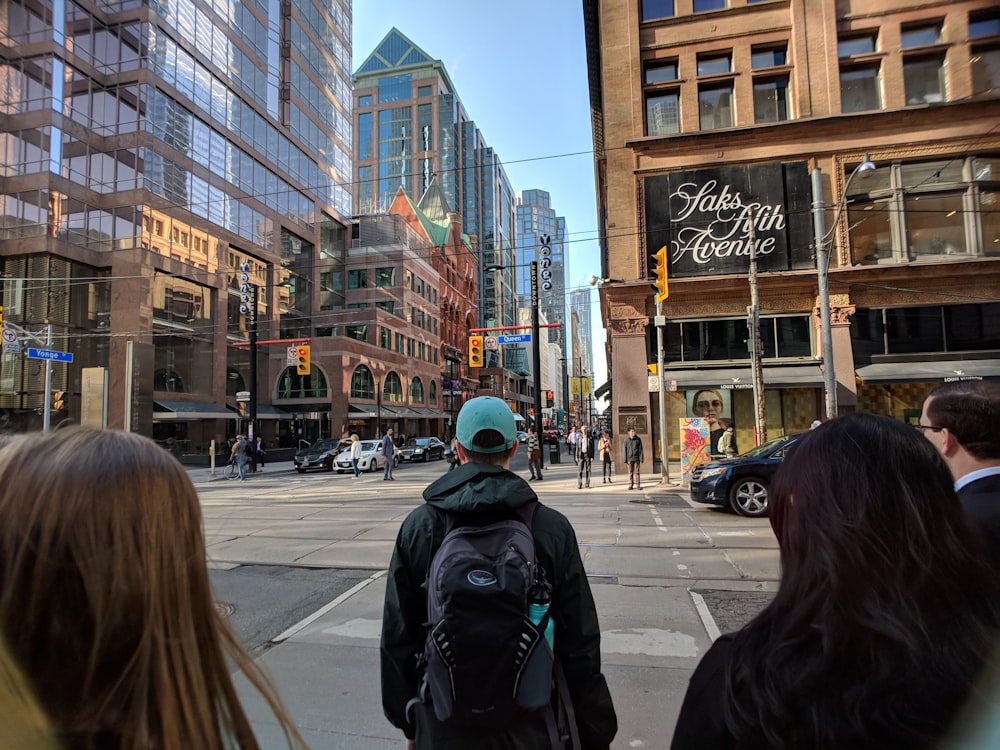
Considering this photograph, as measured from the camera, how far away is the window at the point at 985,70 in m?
20.7

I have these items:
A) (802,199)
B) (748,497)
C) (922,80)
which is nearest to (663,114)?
(802,199)

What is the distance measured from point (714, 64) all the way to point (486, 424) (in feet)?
81.3

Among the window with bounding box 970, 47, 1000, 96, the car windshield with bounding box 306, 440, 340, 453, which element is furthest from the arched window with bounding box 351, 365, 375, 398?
the window with bounding box 970, 47, 1000, 96

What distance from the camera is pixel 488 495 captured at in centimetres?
204

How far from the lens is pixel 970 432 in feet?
8.21

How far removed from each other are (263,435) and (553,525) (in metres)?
46.8

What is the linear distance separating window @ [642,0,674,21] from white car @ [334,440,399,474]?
2147cm

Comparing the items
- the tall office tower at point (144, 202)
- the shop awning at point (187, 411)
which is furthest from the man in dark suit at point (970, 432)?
the shop awning at point (187, 411)

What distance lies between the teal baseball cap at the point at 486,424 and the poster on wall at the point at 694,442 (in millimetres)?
14911

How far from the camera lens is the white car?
24.9m

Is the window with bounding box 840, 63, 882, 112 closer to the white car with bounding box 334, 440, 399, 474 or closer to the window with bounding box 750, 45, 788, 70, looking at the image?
the window with bounding box 750, 45, 788, 70

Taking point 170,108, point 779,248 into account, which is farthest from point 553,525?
point 170,108

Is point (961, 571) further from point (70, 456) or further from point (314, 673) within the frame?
point (314, 673)

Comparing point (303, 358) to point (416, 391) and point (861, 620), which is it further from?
point (861, 620)
